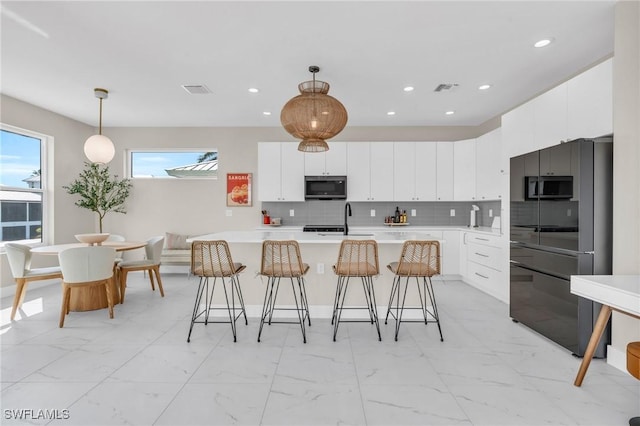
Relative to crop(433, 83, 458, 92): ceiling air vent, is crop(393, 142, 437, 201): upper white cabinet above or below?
below

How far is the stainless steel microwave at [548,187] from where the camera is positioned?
2.51 meters

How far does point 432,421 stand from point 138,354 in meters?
2.27

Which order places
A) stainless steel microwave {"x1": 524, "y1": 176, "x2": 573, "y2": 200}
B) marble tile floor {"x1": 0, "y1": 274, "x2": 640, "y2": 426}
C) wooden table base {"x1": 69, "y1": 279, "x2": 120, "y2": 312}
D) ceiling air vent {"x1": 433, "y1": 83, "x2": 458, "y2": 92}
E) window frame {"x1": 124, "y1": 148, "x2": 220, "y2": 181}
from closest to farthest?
marble tile floor {"x1": 0, "y1": 274, "x2": 640, "y2": 426} < stainless steel microwave {"x1": 524, "y1": 176, "x2": 573, "y2": 200} < wooden table base {"x1": 69, "y1": 279, "x2": 120, "y2": 312} < ceiling air vent {"x1": 433, "y1": 83, "x2": 458, "y2": 92} < window frame {"x1": 124, "y1": 148, "x2": 220, "y2": 181}

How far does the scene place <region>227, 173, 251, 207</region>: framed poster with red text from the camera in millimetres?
5738

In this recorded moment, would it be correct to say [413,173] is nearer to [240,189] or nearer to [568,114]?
[568,114]

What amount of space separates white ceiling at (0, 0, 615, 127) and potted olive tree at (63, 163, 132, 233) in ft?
3.93

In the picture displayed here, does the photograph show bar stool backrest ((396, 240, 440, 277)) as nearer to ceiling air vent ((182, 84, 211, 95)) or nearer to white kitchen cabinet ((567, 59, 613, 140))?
white kitchen cabinet ((567, 59, 613, 140))

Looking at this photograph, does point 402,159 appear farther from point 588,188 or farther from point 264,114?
point 588,188

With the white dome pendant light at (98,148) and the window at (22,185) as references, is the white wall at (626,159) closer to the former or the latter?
the white dome pendant light at (98,148)

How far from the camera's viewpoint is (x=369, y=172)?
540cm

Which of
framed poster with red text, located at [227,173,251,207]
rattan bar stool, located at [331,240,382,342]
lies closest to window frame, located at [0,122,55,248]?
framed poster with red text, located at [227,173,251,207]

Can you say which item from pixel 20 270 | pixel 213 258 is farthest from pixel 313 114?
pixel 20 270

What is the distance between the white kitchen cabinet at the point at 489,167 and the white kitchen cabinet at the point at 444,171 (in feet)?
1.45

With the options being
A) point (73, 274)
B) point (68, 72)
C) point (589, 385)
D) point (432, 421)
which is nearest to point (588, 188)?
point (589, 385)
